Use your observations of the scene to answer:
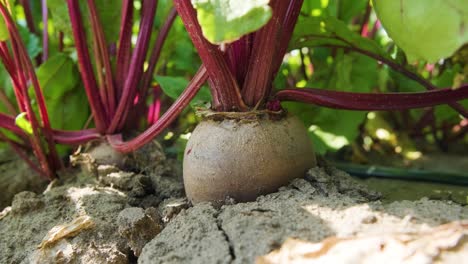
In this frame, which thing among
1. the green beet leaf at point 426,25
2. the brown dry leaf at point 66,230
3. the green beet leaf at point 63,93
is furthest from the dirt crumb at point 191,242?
the green beet leaf at point 63,93

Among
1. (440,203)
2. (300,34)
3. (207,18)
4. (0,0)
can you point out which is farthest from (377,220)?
(0,0)

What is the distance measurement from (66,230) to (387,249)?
62cm

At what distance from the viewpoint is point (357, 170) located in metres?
1.58

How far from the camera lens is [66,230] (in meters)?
0.94

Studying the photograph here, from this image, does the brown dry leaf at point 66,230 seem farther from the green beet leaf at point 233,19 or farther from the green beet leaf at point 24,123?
the green beet leaf at point 233,19

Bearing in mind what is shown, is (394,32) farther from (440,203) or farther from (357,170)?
(357,170)

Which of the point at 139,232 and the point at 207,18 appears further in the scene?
the point at 139,232

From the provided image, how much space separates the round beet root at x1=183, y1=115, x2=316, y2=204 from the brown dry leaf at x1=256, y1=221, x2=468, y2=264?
10.1 inches

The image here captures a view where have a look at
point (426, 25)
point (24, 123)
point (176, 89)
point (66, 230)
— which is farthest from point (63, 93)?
point (426, 25)

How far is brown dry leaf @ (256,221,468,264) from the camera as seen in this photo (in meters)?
0.63

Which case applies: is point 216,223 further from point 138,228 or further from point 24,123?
point 24,123

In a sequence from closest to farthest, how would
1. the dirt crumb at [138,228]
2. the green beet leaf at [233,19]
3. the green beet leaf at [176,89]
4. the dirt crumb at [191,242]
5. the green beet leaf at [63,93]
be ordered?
the green beet leaf at [233,19], the dirt crumb at [191,242], the dirt crumb at [138,228], the green beet leaf at [176,89], the green beet leaf at [63,93]

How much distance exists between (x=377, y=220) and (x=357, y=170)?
2.86 ft

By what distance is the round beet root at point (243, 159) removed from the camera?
93 centimetres
